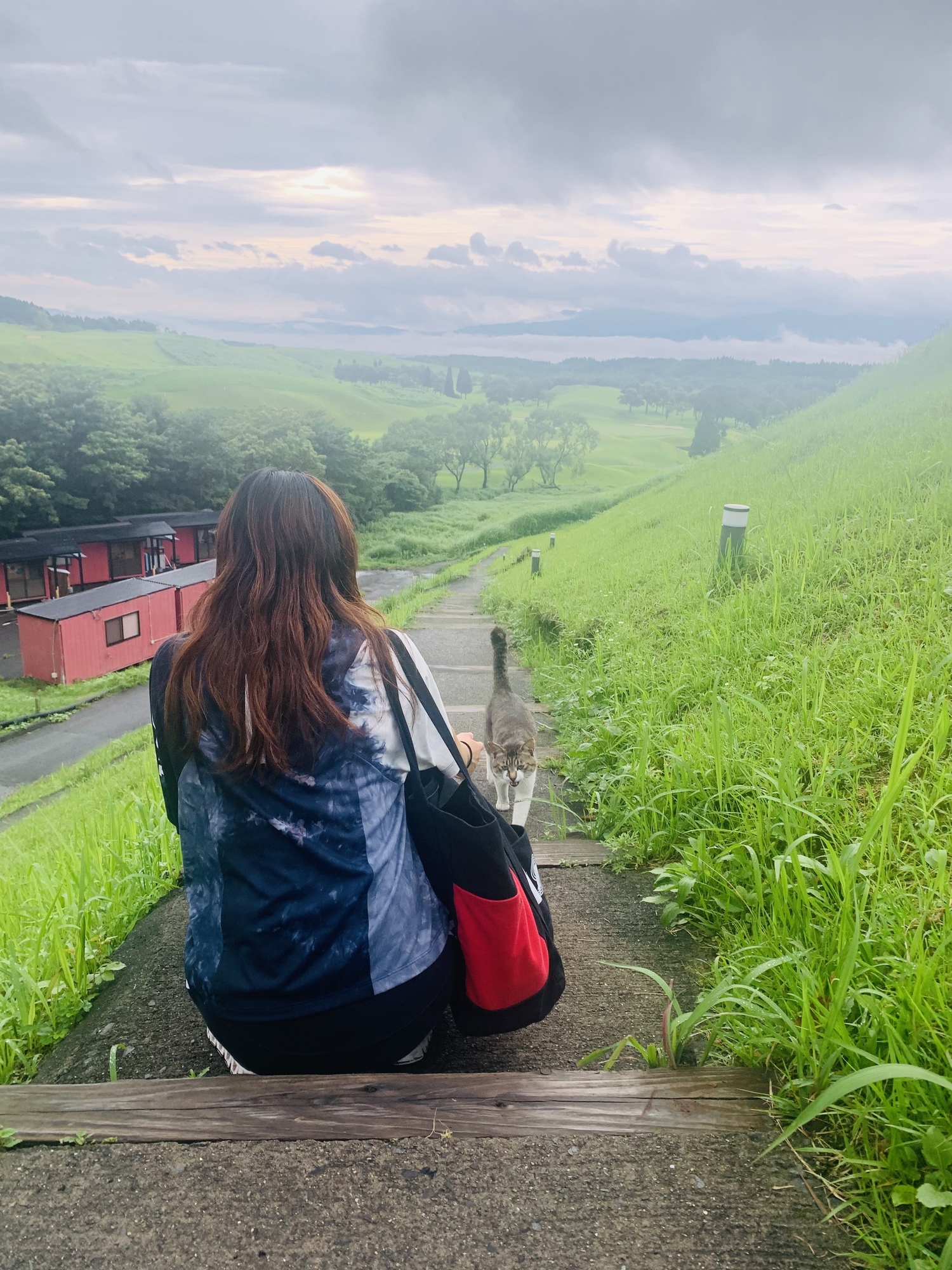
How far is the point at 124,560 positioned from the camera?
86.1 ft

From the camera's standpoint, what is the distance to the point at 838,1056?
134cm

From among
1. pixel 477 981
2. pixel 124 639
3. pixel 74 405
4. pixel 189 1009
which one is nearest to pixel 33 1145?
pixel 189 1009

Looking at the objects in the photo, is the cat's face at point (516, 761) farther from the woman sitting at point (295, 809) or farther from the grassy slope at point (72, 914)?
the woman sitting at point (295, 809)

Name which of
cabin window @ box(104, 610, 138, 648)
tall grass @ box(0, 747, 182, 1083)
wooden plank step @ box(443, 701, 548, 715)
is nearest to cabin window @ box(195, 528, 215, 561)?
cabin window @ box(104, 610, 138, 648)

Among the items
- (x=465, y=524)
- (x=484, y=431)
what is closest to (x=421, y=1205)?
(x=465, y=524)

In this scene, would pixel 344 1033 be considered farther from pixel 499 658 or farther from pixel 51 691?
pixel 51 691

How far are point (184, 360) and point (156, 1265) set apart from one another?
9302cm

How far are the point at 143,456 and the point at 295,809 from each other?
99.4ft

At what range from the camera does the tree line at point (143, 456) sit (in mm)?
24609

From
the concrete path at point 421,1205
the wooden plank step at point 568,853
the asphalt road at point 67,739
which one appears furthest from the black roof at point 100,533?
the concrete path at point 421,1205

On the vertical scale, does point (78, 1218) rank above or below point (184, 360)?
below

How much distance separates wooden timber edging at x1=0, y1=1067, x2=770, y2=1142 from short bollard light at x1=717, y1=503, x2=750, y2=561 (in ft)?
12.4

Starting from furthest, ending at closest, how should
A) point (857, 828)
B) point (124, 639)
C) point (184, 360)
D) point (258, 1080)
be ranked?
point (184, 360), point (124, 639), point (857, 828), point (258, 1080)

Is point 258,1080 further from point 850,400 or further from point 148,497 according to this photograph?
point 148,497
